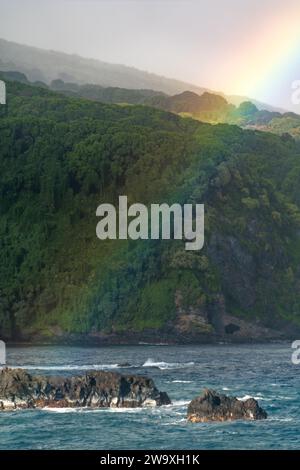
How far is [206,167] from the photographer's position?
198 metres

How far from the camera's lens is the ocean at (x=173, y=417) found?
6191 cm

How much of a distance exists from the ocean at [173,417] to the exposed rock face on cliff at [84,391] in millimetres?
1447

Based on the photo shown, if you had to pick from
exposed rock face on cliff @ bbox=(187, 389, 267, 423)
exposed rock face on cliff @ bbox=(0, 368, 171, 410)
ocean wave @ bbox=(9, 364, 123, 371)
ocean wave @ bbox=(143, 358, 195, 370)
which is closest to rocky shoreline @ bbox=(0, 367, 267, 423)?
exposed rock face on cliff @ bbox=(0, 368, 171, 410)

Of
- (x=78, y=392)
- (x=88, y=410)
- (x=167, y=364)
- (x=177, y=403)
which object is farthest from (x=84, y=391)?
(x=167, y=364)

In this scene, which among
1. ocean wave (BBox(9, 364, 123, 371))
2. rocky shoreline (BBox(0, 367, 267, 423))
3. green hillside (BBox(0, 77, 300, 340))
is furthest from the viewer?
green hillside (BBox(0, 77, 300, 340))

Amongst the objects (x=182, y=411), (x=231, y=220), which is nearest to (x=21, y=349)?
(x=231, y=220)

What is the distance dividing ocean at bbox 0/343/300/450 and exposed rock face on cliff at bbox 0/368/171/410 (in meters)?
1.45

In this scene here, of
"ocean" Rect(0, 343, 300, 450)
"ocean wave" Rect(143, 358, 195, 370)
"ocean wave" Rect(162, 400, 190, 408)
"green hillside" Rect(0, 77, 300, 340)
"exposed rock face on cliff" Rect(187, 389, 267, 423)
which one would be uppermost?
"green hillside" Rect(0, 77, 300, 340)

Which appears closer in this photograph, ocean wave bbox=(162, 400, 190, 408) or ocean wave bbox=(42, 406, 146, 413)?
ocean wave bbox=(42, 406, 146, 413)

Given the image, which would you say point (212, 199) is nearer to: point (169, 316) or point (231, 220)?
point (231, 220)

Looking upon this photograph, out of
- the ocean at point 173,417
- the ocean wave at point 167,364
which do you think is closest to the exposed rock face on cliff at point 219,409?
the ocean at point 173,417

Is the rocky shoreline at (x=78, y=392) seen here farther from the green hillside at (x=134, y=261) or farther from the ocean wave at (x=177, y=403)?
the green hillside at (x=134, y=261)

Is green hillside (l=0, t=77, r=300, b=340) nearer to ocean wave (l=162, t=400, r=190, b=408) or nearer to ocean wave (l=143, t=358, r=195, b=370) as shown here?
ocean wave (l=143, t=358, r=195, b=370)

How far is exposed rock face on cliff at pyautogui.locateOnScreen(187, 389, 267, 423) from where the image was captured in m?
68.1
